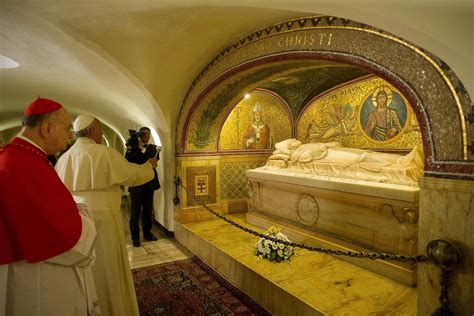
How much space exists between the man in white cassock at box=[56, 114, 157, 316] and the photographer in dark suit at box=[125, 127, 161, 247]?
1715mm

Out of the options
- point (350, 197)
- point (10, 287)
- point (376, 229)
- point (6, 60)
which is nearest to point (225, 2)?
point (10, 287)

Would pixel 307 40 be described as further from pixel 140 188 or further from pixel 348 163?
pixel 140 188

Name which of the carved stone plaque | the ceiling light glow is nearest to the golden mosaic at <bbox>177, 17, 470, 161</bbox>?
the carved stone plaque

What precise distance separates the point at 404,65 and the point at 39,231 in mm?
2780

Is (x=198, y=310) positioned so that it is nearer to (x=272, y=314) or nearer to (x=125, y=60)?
(x=272, y=314)

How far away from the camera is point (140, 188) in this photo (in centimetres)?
538

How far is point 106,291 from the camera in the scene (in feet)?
8.87

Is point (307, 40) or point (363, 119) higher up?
point (307, 40)

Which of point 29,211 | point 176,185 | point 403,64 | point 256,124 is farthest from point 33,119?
point 256,124

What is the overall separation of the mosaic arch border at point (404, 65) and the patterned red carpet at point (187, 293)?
246 centimetres

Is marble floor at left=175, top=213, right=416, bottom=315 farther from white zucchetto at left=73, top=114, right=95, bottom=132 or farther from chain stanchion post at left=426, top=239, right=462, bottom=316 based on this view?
white zucchetto at left=73, top=114, right=95, bottom=132

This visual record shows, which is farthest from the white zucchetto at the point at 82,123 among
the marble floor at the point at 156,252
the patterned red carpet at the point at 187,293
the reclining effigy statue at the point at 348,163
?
the reclining effigy statue at the point at 348,163

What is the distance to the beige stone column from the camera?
2.00 meters

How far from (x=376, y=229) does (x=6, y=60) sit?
603 cm
